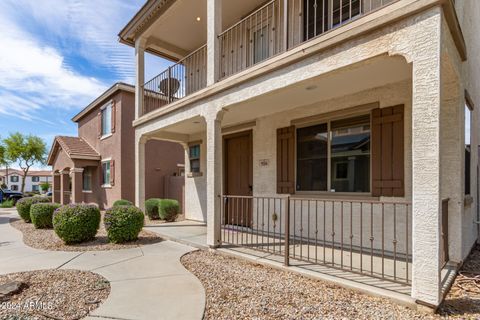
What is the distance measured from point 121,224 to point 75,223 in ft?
3.38

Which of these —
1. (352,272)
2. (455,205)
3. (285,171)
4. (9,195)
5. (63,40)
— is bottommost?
(9,195)

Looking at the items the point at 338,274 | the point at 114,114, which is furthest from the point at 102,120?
the point at 338,274

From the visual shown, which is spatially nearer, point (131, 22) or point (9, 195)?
point (131, 22)

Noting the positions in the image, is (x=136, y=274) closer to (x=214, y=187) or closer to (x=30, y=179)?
(x=214, y=187)

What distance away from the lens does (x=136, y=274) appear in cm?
431

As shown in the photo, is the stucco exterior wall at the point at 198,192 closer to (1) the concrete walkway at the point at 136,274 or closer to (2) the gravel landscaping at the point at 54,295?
(1) the concrete walkway at the point at 136,274

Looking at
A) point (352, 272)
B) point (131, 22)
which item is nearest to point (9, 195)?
point (131, 22)

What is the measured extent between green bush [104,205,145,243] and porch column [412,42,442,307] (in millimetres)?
5654

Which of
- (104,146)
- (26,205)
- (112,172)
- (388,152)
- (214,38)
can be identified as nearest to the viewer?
(388,152)

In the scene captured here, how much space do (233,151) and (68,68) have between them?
10707 mm

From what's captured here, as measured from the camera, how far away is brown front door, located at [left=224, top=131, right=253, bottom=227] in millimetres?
7585

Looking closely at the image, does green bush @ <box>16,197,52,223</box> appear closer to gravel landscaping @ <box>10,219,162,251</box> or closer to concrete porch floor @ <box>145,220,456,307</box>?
gravel landscaping @ <box>10,219,162,251</box>

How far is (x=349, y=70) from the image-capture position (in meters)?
3.90

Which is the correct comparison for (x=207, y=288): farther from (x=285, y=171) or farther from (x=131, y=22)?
(x=131, y=22)
